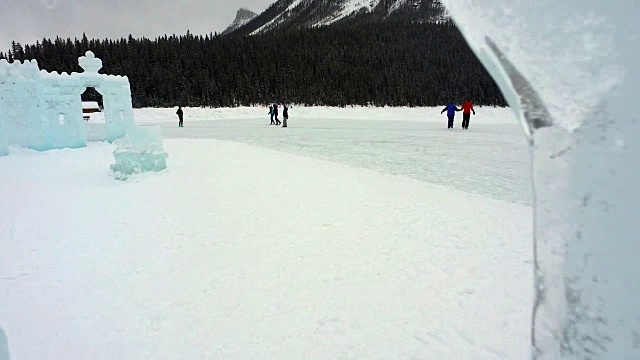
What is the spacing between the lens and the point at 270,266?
3.86 meters

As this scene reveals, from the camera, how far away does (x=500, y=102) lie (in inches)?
1938

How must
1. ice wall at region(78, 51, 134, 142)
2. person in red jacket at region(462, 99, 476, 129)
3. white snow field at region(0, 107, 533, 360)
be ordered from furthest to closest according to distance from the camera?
1. person in red jacket at region(462, 99, 476, 129)
2. ice wall at region(78, 51, 134, 142)
3. white snow field at region(0, 107, 533, 360)

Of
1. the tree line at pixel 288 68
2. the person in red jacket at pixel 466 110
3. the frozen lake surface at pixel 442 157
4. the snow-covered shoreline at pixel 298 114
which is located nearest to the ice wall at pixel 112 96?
the frozen lake surface at pixel 442 157

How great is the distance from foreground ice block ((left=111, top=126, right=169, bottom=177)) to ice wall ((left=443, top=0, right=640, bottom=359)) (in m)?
8.62

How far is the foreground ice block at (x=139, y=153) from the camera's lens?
825cm

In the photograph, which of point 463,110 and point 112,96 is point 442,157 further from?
point 112,96

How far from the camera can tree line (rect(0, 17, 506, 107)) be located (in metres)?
54.9

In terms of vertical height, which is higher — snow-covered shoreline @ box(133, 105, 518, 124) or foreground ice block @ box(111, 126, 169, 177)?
snow-covered shoreline @ box(133, 105, 518, 124)

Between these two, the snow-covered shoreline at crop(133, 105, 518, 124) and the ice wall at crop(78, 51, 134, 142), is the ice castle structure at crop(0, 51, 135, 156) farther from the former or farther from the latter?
the snow-covered shoreline at crop(133, 105, 518, 124)

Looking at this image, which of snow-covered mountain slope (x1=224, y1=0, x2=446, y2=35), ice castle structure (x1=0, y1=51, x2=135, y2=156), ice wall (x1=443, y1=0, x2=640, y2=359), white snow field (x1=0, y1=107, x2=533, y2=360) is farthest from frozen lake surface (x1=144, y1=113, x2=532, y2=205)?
snow-covered mountain slope (x1=224, y1=0, x2=446, y2=35)

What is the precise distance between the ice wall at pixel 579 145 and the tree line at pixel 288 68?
53679 mm

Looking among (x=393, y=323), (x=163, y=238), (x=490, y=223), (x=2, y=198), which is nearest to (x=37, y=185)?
(x=2, y=198)

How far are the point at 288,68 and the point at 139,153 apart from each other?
187 feet

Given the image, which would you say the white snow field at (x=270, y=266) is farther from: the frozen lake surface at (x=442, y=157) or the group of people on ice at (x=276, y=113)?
the group of people on ice at (x=276, y=113)
